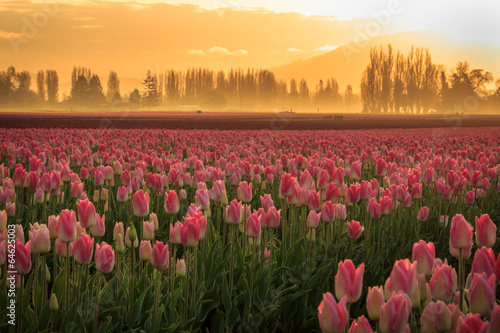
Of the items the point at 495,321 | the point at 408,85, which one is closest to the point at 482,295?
the point at 495,321

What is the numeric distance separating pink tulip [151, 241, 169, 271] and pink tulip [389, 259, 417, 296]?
1120 millimetres

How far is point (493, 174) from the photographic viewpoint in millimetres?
5461

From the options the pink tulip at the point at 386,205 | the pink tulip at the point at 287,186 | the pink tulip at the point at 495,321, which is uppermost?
the pink tulip at the point at 287,186

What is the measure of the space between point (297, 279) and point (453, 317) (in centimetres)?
156

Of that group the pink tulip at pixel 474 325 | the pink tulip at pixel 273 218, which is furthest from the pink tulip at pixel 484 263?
the pink tulip at pixel 273 218

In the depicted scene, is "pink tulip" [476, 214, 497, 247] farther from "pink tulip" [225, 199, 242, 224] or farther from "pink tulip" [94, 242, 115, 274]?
"pink tulip" [94, 242, 115, 274]

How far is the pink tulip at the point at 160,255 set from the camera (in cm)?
222

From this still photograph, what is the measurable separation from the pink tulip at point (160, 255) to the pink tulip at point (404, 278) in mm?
1120

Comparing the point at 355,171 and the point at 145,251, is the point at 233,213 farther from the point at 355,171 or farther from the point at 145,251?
the point at 355,171

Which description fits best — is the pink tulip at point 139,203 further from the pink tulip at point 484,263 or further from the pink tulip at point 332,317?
the pink tulip at point 484,263

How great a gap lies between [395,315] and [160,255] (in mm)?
1214

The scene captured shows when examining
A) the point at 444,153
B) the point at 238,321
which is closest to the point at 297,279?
the point at 238,321

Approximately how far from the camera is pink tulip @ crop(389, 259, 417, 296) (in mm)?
1469

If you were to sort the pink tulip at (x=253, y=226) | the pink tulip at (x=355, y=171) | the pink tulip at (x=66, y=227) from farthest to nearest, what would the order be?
the pink tulip at (x=355, y=171) → the pink tulip at (x=253, y=226) → the pink tulip at (x=66, y=227)
